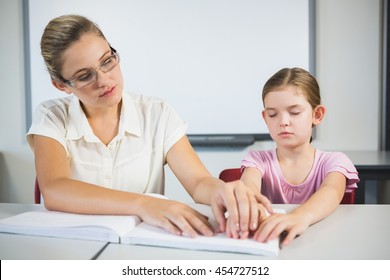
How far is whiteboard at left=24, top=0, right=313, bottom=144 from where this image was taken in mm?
2232

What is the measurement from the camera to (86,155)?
1066 mm

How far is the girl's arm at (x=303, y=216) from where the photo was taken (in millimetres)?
597

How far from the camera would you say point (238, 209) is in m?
0.61

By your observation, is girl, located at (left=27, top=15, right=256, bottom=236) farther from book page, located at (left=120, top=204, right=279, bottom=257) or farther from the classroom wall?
the classroom wall

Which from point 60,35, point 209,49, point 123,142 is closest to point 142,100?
point 123,142

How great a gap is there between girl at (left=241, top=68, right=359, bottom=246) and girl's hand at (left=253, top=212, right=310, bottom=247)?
1.09 ft

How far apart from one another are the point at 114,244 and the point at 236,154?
173 cm

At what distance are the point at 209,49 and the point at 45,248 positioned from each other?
6.08 feet

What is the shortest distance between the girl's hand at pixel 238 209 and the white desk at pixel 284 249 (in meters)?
0.05

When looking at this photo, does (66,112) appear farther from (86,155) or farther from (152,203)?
(152,203)

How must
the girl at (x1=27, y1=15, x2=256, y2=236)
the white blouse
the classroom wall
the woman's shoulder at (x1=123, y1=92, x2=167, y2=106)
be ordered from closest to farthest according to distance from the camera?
the girl at (x1=27, y1=15, x2=256, y2=236) → the white blouse → the woman's shoulder at (x1=123, y1=92, x2=167, y2=106) → the classroom wall

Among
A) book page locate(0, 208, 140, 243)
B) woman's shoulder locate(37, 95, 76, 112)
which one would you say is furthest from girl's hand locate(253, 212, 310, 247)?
woman's shoulder locate(37, 95, 76, 112)

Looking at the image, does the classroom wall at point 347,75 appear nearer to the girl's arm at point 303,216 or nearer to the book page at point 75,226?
the girl's arm at point 303,216

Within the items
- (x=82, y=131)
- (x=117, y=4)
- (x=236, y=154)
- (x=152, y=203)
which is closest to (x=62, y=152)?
(x=82, y=131)
